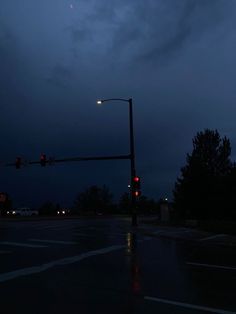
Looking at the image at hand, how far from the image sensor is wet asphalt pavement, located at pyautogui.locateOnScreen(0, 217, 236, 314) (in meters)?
8.80

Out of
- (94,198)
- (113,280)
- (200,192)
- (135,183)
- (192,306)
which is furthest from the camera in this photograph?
(94,198)

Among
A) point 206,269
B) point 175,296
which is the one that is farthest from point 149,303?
point 206,269

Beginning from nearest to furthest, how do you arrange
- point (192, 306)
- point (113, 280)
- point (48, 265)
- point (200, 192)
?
1. point (192, 306)
2. point (113, 280)
3. point (48, 265)
4. point (200, 192)

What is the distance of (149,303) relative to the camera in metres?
9.00

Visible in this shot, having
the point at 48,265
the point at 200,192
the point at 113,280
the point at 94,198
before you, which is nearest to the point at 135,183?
the point at 200,192

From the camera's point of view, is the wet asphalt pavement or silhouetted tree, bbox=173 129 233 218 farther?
silhouetted tree, bbox=173 129 233 218

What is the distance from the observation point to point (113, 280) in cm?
1137

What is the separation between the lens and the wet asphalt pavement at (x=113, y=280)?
346 inches

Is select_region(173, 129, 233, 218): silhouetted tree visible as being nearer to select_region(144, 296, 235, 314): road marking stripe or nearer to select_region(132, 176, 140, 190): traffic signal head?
select_region(132, 176, 140, 190): traffic signal head

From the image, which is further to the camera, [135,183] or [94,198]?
[94,198]

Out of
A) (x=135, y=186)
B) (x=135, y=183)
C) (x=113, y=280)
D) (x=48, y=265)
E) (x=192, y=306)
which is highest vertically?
(x=135, y=183)

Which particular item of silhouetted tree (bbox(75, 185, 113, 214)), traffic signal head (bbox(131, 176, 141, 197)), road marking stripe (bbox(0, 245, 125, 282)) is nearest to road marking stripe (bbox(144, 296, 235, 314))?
road marking stripe (bbox(0, 245, 125, 282))

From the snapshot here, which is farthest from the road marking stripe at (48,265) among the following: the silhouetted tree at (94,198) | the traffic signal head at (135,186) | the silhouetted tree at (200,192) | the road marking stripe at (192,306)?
the silhouetted tree at (94,198)

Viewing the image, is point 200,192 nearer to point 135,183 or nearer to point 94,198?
point 135,183
